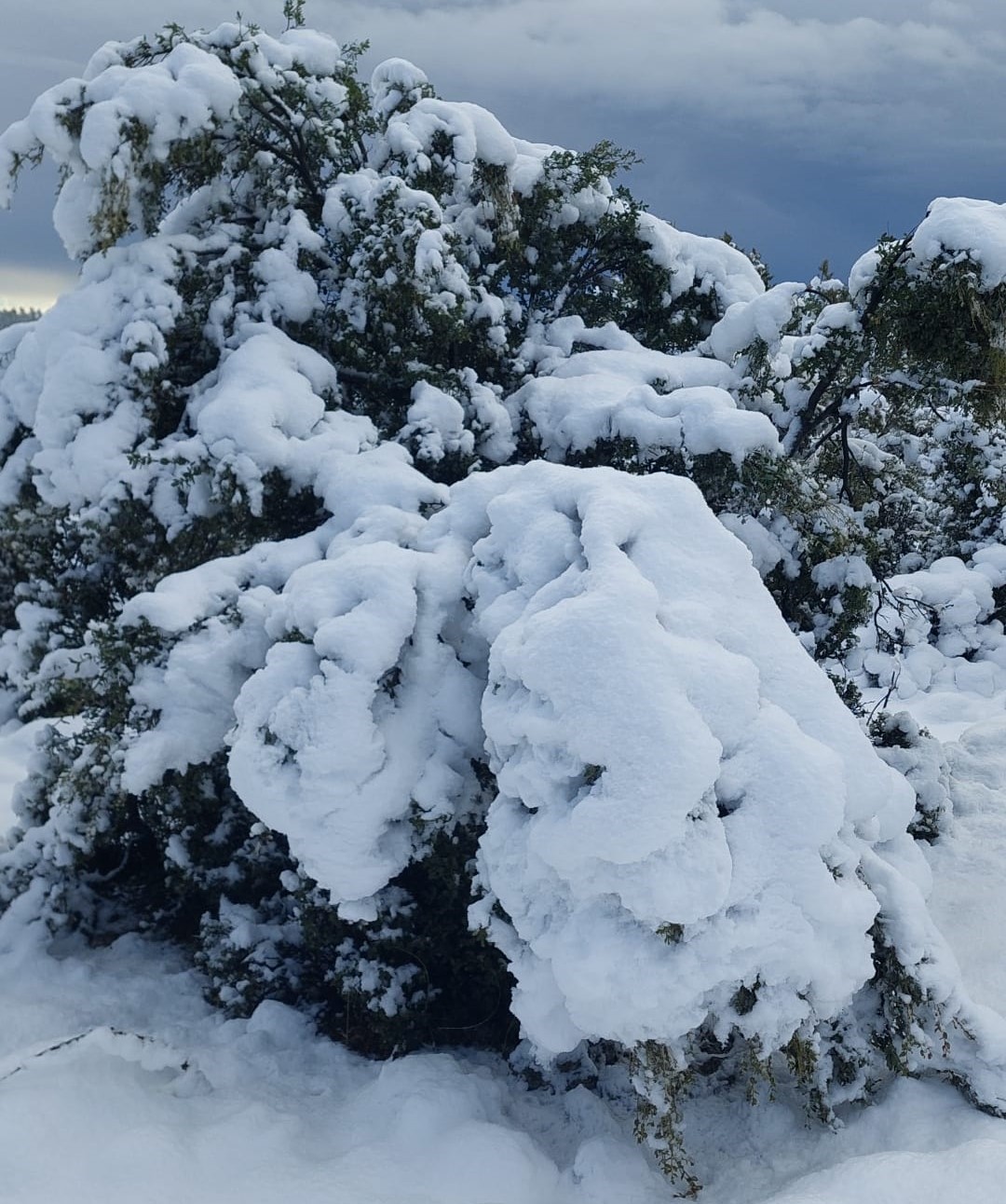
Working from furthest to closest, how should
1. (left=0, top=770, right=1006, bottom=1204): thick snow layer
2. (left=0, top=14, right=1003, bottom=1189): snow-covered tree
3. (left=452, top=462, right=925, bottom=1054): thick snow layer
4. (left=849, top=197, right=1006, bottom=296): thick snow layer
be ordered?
1. (left=849, top=197, right=1006, bottom=296): thick snow layer
2. (left=0, top=770, right=1006, bottom=1204): thick snow layer
3. (left=0, top=14, right=1003, bottom=1189): snow-covered tree
4. (left=452, top=462, right=925, bottom=1054): thick snow layer

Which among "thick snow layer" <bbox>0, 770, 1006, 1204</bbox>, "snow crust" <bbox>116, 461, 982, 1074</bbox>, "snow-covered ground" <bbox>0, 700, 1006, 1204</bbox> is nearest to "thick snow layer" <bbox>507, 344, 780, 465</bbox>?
"snow crust" <bbox>116, 461, 982, 1074</bbox>

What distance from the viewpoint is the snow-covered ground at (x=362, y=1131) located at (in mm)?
3506

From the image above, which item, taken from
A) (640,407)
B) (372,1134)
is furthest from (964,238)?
(372,1134)

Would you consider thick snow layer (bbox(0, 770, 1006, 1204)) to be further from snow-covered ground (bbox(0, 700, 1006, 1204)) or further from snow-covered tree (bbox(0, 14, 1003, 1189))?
snow-covered tree (bbox(0, 14, 1003, 1189))

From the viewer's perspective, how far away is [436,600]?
4.28m

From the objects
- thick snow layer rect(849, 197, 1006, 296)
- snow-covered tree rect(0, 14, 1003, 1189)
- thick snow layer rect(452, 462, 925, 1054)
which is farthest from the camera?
thick snow layer rect(849, 197, 1006, 296)

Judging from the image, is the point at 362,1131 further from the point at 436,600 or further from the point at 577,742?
the point at 436,600

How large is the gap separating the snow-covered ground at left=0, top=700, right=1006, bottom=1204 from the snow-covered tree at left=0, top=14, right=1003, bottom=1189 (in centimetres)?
21

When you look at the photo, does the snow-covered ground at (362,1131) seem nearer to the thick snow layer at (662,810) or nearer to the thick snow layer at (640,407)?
the thick snow layer at (662,810)

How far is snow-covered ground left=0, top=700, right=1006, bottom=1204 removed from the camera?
138 inches

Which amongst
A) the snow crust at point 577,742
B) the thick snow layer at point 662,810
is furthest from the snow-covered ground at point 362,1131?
the thick snow layer at point 662,810

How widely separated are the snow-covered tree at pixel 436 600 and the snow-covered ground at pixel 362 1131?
209 millimetres

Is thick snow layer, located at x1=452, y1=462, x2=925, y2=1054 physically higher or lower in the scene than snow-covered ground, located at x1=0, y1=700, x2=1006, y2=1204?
higher

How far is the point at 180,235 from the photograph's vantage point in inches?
246
